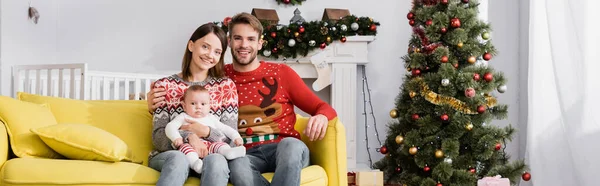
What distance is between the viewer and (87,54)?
17.5ft

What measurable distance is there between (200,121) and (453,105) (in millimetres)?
1661

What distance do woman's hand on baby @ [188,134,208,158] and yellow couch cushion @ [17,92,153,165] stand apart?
1.00ft

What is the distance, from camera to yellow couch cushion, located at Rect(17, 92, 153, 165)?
8.43ft

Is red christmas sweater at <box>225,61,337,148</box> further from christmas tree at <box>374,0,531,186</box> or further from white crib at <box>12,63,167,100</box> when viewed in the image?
white crib at <box>12,63,167,100</box>

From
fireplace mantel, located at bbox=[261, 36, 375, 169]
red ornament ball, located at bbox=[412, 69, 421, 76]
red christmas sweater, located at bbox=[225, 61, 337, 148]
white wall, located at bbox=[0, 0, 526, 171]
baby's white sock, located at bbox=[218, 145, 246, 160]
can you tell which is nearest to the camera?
baby's white sock, located at bbox=[218, 145, 246, 160]

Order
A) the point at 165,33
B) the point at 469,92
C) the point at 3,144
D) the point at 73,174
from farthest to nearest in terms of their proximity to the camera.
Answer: the point at 165,33
the point at 469,92
the point at 3,144
the point at 73,174

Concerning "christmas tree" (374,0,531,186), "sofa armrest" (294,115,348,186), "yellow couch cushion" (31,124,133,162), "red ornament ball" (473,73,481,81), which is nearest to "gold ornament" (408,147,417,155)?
"christmas tree" (374,0,531,186)

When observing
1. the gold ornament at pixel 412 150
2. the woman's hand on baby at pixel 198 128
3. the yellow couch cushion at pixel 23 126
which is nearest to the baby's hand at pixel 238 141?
the woman's hand on baby at pixel 198 128

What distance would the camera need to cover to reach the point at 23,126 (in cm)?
235

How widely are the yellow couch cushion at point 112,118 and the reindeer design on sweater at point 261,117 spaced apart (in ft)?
1.25

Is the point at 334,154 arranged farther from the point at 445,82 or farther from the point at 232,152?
the point at 445,82

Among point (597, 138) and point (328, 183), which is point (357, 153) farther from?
point (328, 183)

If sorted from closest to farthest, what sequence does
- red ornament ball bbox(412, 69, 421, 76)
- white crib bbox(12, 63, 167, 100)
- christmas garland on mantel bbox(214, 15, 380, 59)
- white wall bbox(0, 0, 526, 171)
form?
red ornament ball bbox(412, 69, 421, 76) → white crib bbox(12, 63, 167, 100) → christmas garland on mantel bbox(214, 15, 380, 59) → white wall bbox(0, 0, 526, 171)

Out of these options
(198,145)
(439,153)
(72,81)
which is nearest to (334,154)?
(198,145)
